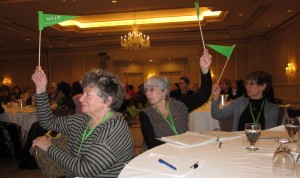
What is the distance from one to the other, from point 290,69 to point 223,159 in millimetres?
9389

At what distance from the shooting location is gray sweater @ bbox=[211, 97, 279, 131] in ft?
8.73

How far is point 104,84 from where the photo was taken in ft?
5.36

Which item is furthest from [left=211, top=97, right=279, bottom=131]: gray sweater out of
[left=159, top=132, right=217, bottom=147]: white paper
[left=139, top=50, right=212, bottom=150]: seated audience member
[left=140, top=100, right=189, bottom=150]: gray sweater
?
[left=159, top=132, right=217, bottom=147]: white paper

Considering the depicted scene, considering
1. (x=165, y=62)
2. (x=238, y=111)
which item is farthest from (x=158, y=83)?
(x=165, y=62)

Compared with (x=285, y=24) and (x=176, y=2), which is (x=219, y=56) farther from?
(x=176, y=2)

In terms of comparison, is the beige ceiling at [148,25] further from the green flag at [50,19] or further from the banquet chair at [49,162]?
the banquet chair at [49,162]

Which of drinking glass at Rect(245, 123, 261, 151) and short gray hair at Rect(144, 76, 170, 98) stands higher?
short gray hair at Rect(144, 76, 170, 98)

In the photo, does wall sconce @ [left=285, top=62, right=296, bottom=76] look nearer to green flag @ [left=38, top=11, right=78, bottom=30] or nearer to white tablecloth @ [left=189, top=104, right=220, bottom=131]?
white tablecloth @ [left=189, top=104, right=220, bottom=131]

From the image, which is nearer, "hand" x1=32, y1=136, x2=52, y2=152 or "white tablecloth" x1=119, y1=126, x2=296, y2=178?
"white tablecloth" x1=119, y1=126, x2=296, y2=178

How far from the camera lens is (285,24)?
30.5 ft

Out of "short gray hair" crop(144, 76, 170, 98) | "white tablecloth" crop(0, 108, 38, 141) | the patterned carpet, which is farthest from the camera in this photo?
"white tablecloth" crop(0, 108, 38, 141)

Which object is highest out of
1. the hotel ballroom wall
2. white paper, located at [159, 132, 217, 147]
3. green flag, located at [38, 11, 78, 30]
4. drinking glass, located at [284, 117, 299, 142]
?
the hotel ballroom wall

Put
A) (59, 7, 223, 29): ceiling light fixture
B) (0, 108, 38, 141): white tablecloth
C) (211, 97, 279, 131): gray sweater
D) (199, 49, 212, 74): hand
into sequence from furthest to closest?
1. (59, 7, 223, 29): ceiling light fixture
2. (0, 108, 38, 141): white tablecloth
3. (211, 97, 279, 131): gray sweater
4. (199, 49, 212, 74): hand

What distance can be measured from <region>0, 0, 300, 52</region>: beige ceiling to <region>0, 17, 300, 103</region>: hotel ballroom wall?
0.40 m
